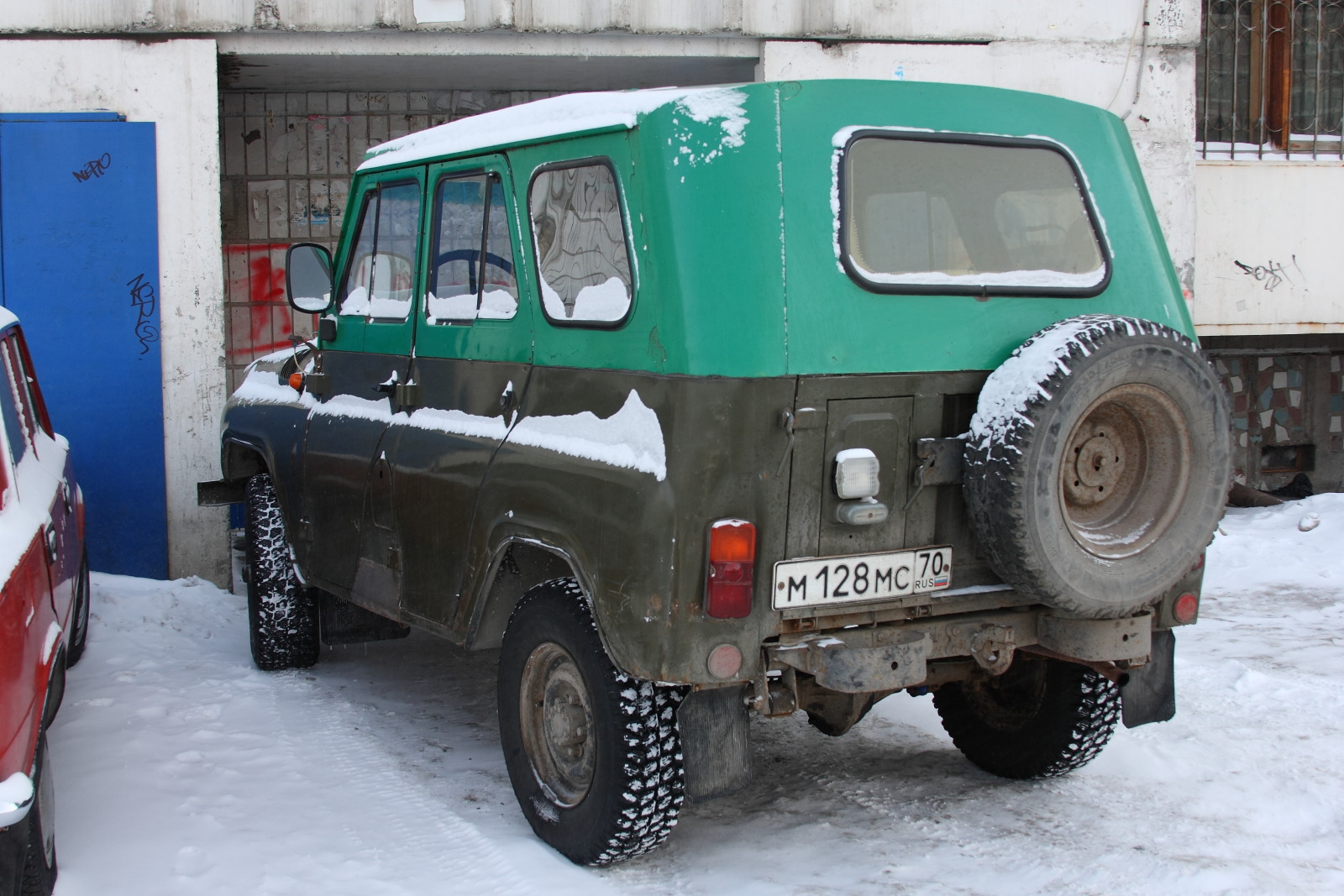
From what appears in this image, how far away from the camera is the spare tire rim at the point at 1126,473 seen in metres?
3.19

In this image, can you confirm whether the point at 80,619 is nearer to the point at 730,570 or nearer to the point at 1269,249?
the point at 730,570

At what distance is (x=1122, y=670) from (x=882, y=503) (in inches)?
40.4

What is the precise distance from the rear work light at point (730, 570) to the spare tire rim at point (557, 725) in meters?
0.56

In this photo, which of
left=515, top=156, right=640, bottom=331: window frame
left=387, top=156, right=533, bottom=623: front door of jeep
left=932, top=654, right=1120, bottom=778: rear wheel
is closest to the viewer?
left=515, top=156, right=640, bottom=331: window frame

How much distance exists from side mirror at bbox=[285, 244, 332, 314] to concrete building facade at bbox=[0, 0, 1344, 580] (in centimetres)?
256

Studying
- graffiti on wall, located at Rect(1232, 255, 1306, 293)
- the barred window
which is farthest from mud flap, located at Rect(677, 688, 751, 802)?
the barred window

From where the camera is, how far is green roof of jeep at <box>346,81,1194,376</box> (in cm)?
300

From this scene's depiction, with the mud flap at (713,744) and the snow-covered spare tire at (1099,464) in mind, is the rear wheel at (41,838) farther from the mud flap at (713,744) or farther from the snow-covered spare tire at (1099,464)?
the snow-covered spare tire at (1099,464)

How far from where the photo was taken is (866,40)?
7477mm

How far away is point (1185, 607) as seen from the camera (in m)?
3.54

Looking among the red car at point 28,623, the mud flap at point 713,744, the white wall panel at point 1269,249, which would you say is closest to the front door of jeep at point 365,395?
the red car at point 28,623

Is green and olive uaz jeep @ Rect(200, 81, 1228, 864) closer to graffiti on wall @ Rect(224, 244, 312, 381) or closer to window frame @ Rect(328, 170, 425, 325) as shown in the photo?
window frame @ Rect(328, 170, 425, 325)

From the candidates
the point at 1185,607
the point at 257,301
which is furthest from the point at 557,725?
the point at 257,301

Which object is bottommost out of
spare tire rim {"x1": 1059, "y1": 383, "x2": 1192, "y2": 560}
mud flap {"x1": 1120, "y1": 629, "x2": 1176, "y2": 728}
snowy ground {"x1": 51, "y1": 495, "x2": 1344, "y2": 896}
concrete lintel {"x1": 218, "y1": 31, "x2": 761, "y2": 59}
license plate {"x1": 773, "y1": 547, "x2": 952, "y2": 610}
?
snowy ground {"x1": 51, "y1": 495, "x2": 1344, "y2": 896}
